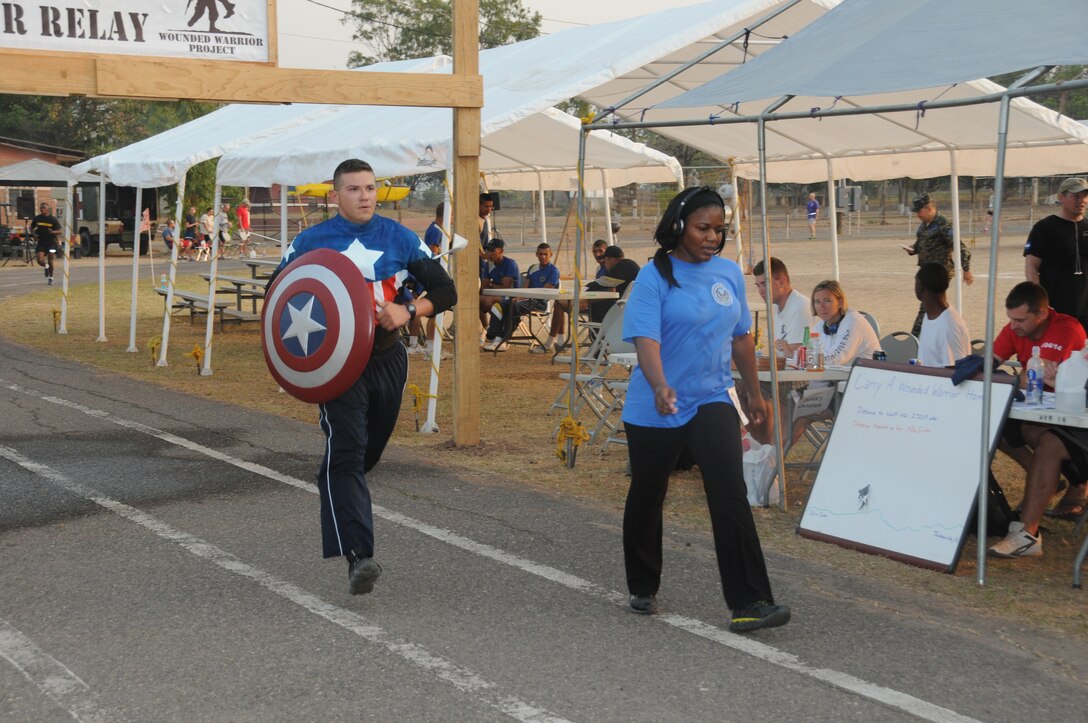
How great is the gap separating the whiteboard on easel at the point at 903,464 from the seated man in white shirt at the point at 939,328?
0.95 metres

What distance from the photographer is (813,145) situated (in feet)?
45.5

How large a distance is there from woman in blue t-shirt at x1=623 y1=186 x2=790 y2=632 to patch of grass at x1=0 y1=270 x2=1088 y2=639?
4.10ft

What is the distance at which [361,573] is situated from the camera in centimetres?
536

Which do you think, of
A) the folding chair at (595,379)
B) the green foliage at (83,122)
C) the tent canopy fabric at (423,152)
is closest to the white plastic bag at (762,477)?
the folding chair at (595,379)

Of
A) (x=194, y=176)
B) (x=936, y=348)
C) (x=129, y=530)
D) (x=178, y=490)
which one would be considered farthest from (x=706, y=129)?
(x=194, y=176)

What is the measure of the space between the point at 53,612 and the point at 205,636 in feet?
2.68

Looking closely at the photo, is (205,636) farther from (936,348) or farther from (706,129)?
(706,129)

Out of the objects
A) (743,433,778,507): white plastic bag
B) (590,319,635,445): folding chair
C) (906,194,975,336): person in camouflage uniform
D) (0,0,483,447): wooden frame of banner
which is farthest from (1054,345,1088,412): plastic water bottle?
(906,194,975,336): person in camouflage uniform

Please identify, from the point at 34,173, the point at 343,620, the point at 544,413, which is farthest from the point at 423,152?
the point at 34,173

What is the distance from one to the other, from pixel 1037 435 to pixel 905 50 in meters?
2.17

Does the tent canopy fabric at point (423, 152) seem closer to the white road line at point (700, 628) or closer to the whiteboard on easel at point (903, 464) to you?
the white road line at point (700, 628)

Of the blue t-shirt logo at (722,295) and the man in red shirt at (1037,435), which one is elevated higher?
the blue t-shirt logo at (722,295)

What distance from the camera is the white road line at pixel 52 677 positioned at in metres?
4.25

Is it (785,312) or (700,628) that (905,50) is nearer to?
(785,312)
